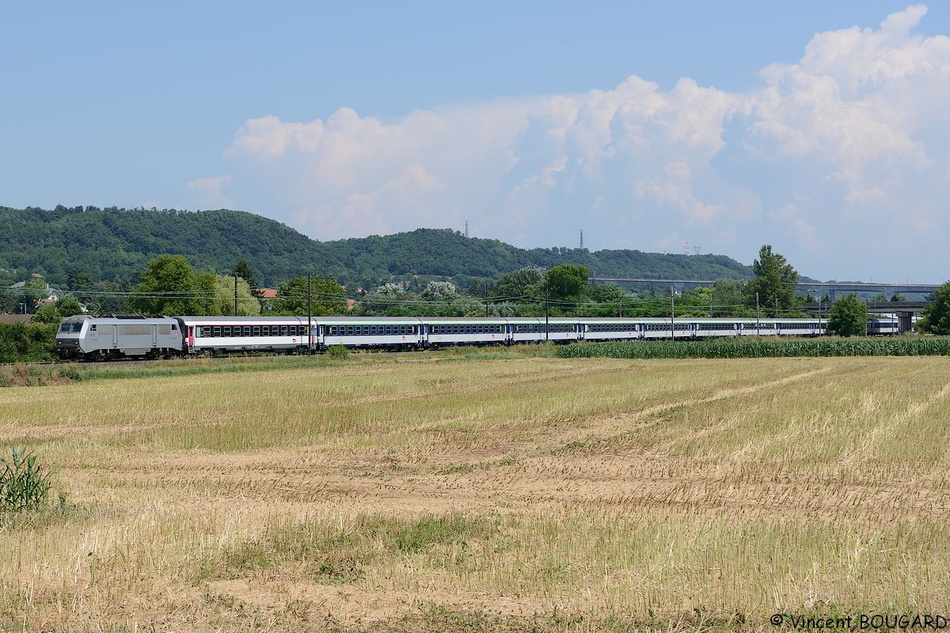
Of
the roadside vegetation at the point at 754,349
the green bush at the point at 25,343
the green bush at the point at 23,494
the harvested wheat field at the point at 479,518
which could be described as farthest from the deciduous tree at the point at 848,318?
the green bush at the point at 23,494

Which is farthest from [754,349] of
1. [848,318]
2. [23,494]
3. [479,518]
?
[23,494]

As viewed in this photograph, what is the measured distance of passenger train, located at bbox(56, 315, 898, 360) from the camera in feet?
222

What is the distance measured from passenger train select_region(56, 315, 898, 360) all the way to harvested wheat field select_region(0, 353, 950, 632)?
32940 mm

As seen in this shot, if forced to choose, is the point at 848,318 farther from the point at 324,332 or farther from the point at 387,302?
the point at 324,332

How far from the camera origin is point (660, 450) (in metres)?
25.5

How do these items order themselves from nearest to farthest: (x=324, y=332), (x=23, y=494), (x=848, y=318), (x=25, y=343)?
(x=23, y=494) < (x=25, y=343) < (x=324, y=332) < (x=848, y=318)

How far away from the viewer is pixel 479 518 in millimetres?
16469

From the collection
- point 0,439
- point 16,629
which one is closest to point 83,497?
point 16,629

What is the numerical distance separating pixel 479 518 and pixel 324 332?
68683 millimetres

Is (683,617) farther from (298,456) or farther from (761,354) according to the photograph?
(761,354)

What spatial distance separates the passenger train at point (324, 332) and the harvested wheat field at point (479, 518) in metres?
32.9

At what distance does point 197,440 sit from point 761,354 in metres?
75.8

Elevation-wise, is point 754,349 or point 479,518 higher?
point 479,518

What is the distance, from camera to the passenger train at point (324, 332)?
222 feet
